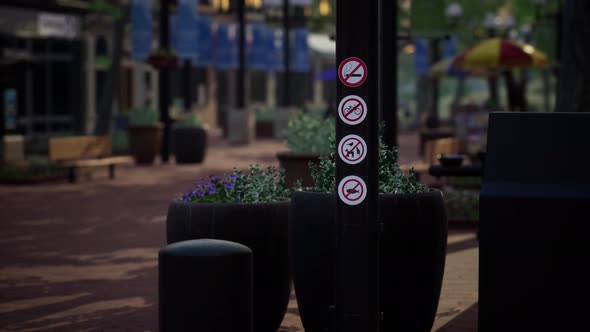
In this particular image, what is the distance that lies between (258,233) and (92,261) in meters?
4.93

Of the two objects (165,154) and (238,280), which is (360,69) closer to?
(238,280)

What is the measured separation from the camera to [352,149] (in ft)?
22.7

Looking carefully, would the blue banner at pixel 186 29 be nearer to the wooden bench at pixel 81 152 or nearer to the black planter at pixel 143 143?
the black planter at pixel 143 143

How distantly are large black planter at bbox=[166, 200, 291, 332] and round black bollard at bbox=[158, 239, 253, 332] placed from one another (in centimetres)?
114

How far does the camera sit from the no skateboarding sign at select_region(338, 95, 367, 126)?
22.7 ft

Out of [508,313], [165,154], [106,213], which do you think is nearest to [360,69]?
[508,313]

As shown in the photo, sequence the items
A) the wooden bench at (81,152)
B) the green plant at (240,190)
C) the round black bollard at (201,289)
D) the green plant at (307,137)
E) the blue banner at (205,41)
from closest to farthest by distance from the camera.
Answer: the round black bollard at (201,289), the green plant at (240,190), the green plant at (307,137), the wooden bench at (81,152), the blue banner at (205,41)

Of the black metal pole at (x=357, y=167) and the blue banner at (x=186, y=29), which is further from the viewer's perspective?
the blue banner at (x=186, y=29)

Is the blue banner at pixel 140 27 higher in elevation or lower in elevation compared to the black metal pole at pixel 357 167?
higher

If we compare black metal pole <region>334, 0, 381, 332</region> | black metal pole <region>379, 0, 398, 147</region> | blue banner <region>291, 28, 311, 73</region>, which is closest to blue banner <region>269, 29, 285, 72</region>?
blue banner <region>291, 28, 311, 73</region>

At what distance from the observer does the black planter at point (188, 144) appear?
3092 centimetres

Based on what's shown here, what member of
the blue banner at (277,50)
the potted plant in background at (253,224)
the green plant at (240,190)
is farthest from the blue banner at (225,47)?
the potted plant in background at (253,224)

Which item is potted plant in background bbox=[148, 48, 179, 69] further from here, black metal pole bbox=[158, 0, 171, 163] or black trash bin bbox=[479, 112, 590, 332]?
black trash bin bbox=[479, 112, 590, 332]

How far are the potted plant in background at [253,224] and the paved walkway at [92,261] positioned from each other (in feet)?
2.08
